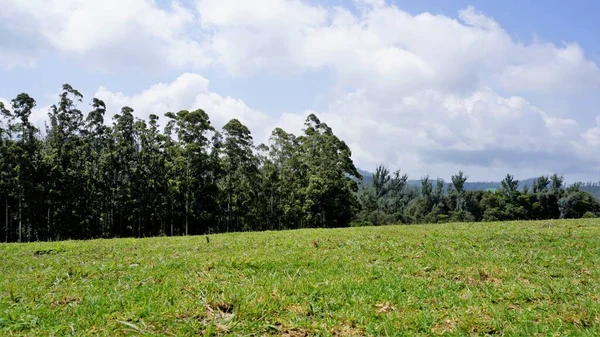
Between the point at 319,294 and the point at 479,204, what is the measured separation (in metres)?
86.3

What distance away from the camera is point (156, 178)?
4916 centimetres

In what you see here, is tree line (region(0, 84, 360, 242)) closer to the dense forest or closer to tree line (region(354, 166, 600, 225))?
the dense forest

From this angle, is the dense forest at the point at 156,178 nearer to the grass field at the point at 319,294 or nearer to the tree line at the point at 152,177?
the tree line at the point at 152,177

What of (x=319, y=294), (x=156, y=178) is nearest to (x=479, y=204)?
(x=156, y=178)

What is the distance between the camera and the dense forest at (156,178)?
4338 cm

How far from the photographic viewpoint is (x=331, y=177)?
49594 mm

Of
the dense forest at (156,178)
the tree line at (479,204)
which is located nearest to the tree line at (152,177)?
the dense forest at (156,178)

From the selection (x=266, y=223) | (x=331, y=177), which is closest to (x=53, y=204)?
(x=266, y=223)

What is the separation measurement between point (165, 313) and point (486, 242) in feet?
35.2

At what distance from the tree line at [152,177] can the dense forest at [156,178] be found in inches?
4.6

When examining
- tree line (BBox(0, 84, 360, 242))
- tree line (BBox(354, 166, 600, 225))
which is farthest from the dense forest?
tree line (BBox(354, 166, 600, 225))

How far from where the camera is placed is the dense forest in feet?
142

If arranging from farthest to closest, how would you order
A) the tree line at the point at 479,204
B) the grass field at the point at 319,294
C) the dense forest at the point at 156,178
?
the tree line at the point at 479,204
the dense forest at the point at 156,178
the grass field at the point at 319,294

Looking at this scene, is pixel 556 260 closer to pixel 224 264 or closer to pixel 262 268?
pixel 262 268
